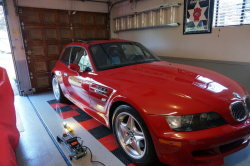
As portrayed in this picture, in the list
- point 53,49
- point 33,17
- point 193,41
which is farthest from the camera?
point 53,49

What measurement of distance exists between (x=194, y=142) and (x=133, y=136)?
0.66 m

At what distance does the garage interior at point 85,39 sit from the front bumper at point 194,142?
19.5 inches

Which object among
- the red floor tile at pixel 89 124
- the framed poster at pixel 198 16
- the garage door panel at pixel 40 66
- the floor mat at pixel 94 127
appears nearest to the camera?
the floor mat at pixel 94 127

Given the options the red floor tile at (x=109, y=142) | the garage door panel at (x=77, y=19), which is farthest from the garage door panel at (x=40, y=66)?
the red floor tile at (x=109, y=142)

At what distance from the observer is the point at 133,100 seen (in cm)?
162

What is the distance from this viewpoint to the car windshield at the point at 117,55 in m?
2.48

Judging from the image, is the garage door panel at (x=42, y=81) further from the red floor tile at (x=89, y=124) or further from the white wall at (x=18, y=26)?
the red floor tile at (x=89, y=124)

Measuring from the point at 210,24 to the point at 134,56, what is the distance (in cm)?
188

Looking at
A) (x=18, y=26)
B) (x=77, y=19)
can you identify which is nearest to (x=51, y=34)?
(x=18, y=26)

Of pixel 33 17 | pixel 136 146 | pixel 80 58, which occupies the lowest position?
pixel 136 146

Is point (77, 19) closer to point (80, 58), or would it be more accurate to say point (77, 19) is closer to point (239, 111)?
point (80, 58)

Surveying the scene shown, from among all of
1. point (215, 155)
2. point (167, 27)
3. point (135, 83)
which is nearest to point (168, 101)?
point (135, 83)

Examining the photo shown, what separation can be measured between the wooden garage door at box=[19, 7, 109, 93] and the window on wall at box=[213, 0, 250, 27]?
3.29 m

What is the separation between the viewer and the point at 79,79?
260cm
